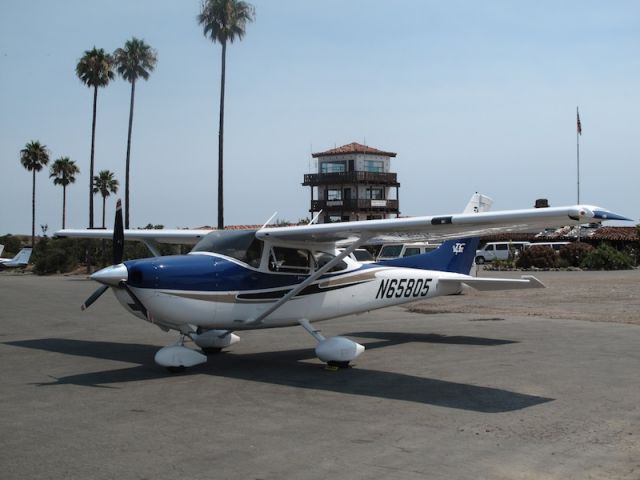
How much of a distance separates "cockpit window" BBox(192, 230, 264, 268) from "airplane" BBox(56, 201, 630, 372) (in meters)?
0.02

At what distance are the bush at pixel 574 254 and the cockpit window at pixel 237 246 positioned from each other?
135ft

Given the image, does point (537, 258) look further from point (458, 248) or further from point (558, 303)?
point (458, 248)

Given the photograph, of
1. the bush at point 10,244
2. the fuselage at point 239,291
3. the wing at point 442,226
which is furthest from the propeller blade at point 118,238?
the bush at point 10,244

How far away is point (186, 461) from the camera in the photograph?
588 cm

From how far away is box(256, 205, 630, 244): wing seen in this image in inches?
322

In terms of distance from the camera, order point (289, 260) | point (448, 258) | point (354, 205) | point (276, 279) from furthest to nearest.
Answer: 1. point (354, 205)
2. point (448, 258)
3. point (289, 260)
4. point (276, 279)

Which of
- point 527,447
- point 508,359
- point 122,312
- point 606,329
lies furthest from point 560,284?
point 527,447

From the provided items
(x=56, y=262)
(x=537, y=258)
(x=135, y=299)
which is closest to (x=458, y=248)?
(x=135, y=299)

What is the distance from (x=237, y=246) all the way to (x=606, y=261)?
134ft

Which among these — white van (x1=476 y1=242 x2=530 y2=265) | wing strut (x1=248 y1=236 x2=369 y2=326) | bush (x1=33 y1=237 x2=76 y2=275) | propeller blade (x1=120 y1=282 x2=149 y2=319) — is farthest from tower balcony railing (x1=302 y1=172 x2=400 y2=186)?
propeller blade (x1=120 y1=282 x2=149 y2=319)

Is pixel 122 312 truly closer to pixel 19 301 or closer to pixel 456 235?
pixel 19 301

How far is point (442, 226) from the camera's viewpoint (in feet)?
32.6

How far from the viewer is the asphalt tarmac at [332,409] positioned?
227 inches

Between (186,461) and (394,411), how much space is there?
2653 millimetres
